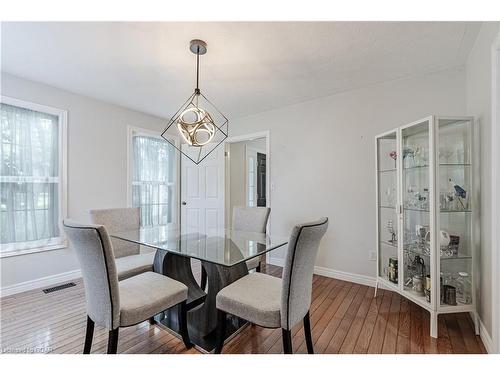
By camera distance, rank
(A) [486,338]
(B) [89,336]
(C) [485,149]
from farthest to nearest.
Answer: (C) [485,149], (A) [486,338], (B) [89,336]

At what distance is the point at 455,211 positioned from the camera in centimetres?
192

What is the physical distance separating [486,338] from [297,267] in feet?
5.12

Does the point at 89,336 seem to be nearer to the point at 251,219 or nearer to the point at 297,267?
the point at 297,267

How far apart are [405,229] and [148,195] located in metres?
3.61

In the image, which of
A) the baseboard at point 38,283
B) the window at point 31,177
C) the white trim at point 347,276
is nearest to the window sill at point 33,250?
the window at point 31,177

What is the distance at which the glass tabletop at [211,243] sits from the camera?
1.57 metres

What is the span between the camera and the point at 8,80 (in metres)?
2.47

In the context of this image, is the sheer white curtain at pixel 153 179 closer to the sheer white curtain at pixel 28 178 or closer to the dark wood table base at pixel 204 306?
the sheer white curtain at pixel 28 178

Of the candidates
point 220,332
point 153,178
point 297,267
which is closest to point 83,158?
point 153,178

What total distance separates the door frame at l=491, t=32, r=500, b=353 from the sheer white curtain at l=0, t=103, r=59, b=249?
13.8 ft

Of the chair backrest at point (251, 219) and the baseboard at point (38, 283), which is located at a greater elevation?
the chair backrest at point (251, 219)

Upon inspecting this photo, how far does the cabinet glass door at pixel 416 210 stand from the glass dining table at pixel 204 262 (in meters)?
1.23
